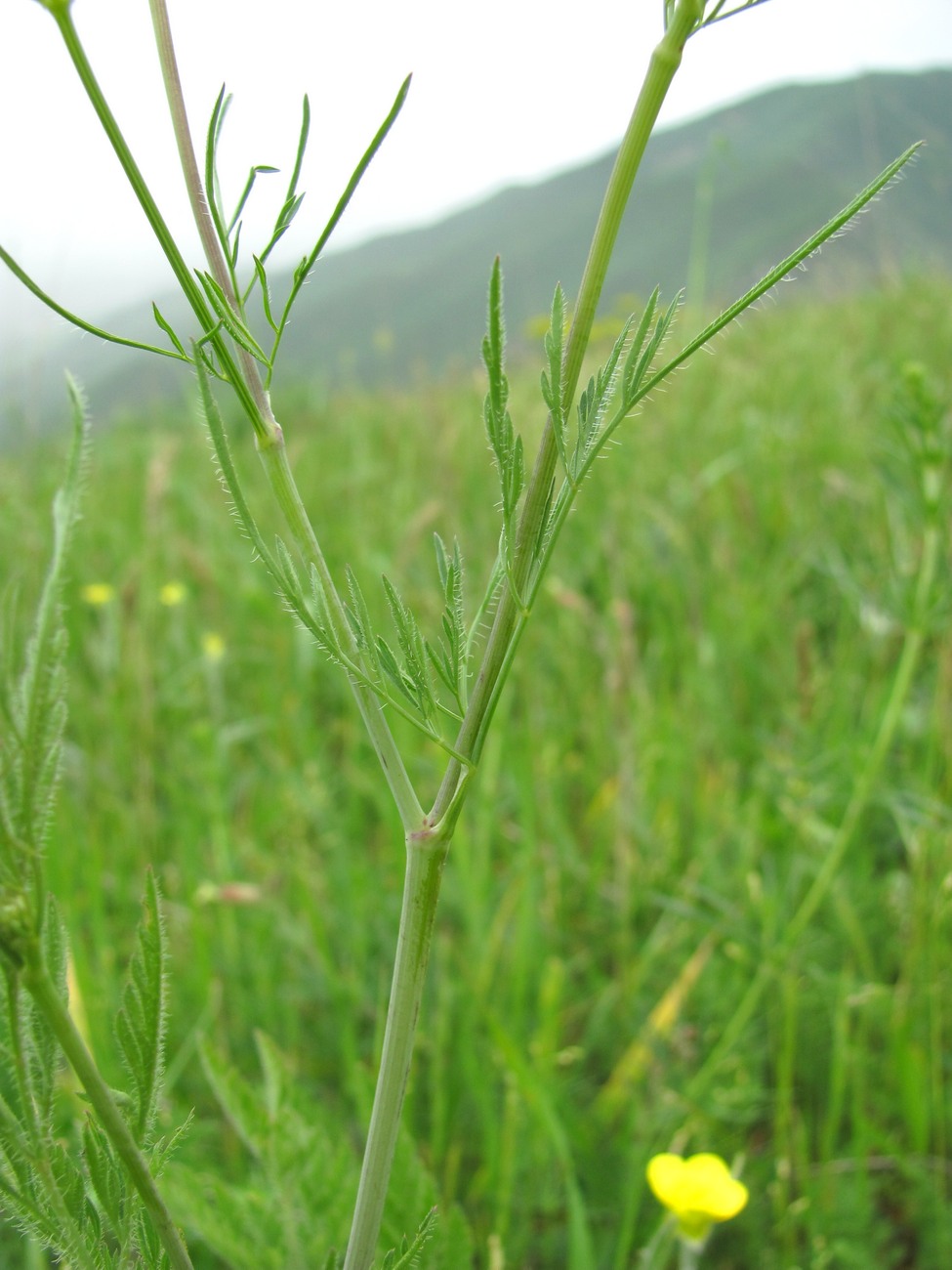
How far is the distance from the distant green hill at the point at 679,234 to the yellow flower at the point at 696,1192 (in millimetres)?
667

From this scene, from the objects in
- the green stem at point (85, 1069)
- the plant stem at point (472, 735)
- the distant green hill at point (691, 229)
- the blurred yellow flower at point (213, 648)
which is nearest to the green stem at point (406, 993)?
the plant stem at point (472, 735)

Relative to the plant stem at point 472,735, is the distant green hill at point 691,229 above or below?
above

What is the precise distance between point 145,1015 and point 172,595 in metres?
1.98

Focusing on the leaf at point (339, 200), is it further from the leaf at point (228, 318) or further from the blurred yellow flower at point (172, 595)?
the blurred yellow flower at point (172, 595)

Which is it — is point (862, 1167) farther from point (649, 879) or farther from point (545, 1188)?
point (649, 879)

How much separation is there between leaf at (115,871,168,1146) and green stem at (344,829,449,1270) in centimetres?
10

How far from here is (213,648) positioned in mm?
1988

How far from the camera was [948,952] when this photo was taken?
123cm

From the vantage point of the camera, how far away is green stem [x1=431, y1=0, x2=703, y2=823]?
375 mm

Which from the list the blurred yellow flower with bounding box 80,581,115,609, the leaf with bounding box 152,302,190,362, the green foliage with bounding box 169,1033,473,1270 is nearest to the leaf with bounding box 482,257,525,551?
the leaf with bounding box 152,302,190,362

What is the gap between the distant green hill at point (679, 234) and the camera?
4.17 m

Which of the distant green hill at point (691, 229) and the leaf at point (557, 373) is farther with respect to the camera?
the distant green hill at point (691, 229)

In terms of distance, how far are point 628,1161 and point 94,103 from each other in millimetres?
1067

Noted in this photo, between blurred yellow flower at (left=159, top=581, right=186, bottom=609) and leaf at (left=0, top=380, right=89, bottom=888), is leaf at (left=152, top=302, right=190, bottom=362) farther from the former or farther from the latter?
blurred yellow flower at (left=159, top=581, right=186, bottom=609)
